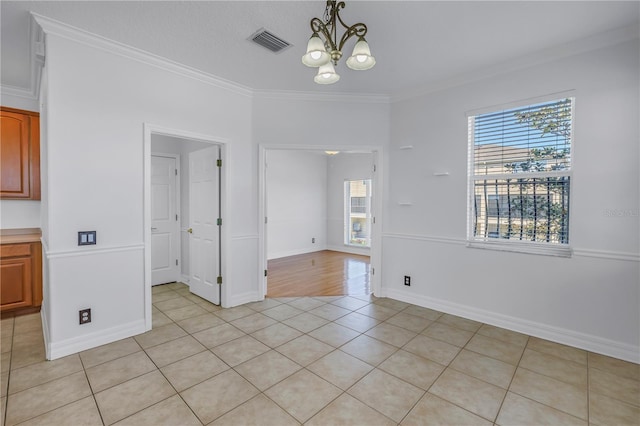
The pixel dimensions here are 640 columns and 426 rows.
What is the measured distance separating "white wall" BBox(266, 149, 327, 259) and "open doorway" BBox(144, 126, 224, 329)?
8.40 feet

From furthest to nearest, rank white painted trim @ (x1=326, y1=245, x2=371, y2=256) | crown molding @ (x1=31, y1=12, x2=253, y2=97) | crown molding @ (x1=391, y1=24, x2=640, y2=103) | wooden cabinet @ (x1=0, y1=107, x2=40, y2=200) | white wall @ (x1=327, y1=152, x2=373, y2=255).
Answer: white wall @ (x1=327, y1=152, x2=373, y2=255) → white painted trim @ (x1=326, y1=245, x2=371, y2=256) → wooden cabinet @ (x1=0, y1=107, x2=40, y2=200) → crown molding @ (x1=391, y1=24, x2=640, y2=103) → crown molding @ (x1=31, y1=12, x2=253, y2=97)

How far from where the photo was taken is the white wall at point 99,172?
8.36 feet

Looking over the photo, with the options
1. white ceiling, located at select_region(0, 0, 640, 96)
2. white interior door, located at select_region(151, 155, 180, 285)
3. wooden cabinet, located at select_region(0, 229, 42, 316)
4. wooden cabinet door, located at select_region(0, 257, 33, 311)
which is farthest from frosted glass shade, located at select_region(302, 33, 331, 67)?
wooden cabinet door, located at select_region(0, 257, 33, 311)

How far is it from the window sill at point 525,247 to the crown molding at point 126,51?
11.3 feet

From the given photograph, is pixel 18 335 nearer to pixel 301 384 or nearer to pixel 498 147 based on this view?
pixel 301 384

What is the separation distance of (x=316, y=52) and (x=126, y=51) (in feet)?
6.89

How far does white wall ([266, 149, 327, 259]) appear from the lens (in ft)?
23.8

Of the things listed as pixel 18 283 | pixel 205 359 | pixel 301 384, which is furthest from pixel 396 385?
pixel 18 283

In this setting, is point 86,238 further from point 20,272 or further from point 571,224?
point 571,224

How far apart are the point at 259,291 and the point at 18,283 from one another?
106 inches

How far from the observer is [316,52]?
6.51 feet

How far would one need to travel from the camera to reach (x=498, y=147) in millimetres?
3336

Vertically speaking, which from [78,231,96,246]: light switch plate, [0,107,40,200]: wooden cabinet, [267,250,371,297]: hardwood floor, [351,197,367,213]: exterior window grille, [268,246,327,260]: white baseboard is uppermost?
[0,107,40,200]: wooden cabinet

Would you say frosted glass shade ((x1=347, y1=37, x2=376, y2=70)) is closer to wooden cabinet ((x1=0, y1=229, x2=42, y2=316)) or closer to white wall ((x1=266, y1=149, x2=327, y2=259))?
wooden cabinet ((x1=0, y1=229, x2=42, y2=316))
